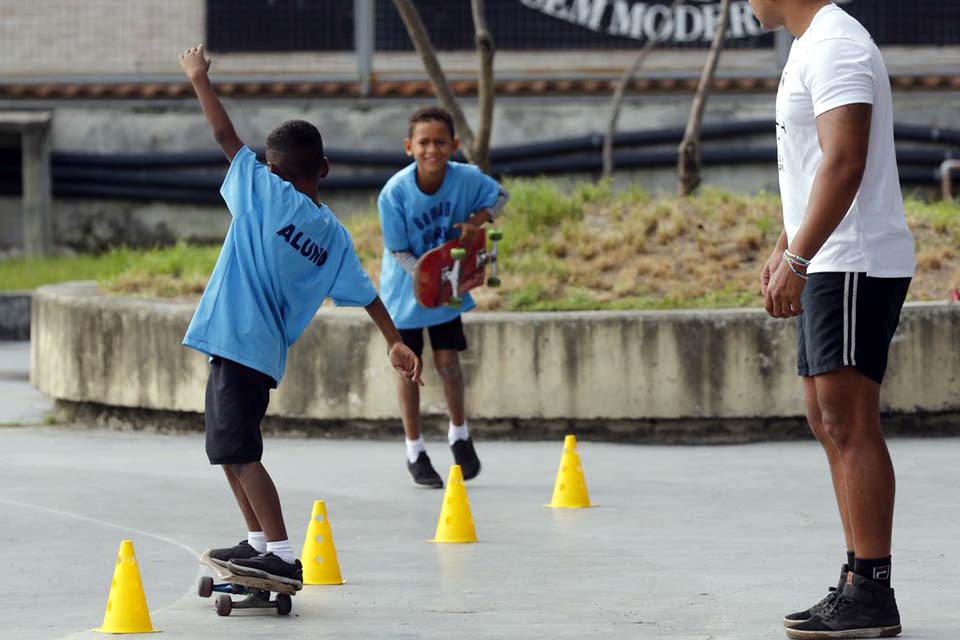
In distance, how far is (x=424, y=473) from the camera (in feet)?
27.5

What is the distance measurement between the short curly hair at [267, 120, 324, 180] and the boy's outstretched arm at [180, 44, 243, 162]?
0.15 m

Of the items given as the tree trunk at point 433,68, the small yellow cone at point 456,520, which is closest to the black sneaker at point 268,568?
the small yellow cone at point 456,520

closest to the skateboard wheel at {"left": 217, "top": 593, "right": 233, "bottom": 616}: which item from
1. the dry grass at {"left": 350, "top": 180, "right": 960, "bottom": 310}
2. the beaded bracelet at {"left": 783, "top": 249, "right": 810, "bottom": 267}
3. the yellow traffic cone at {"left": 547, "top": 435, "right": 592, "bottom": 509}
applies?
the beaded bracelet at {"left": 783, "top": 249, "right": 810, "bottom": 267}

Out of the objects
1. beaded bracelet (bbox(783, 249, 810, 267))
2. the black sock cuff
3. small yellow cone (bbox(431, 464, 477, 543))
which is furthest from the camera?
small yellow cone (bbox(431, 464, 477, 543))

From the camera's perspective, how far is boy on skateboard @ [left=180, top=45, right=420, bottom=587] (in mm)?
5492

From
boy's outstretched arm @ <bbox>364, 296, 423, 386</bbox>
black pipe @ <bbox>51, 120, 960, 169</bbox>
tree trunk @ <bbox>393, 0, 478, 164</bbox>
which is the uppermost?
tree trunk @ <bbox>393, 0, 478, 164</bbox>

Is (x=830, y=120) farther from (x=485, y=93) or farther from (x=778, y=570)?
(x=485, y=93)

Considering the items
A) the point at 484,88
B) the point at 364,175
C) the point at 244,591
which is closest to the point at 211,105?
the point at 244,591

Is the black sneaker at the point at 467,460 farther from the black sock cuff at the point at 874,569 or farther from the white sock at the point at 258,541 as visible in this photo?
the black sock cuff at the point at 874,569

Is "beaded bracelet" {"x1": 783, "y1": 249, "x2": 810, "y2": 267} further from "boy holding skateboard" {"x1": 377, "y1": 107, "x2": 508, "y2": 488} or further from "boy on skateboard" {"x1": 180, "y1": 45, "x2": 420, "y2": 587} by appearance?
"boy holding skateboard" {"x1": 377, "y1": 107, "x2": 508, "y2": 488}

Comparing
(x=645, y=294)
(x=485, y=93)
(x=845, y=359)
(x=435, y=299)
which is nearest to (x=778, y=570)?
(x=845, y=359)

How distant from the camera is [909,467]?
876 centimetres

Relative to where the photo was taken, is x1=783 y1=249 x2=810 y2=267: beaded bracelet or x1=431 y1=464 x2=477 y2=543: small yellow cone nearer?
x1=783 y1=249 x2=810 y2=267: beaded bracelet

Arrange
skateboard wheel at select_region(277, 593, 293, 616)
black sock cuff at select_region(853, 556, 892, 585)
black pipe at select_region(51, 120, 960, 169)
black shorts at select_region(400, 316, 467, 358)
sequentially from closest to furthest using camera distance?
black sock cuff at select_region(853, 556, 892, 585)
skateboard wheel at select_region(277, 593, 293, 616)
black shorts at select_region(400, 316, 467, 358)
black pipe at select_region(51, 120, 960, 169)
